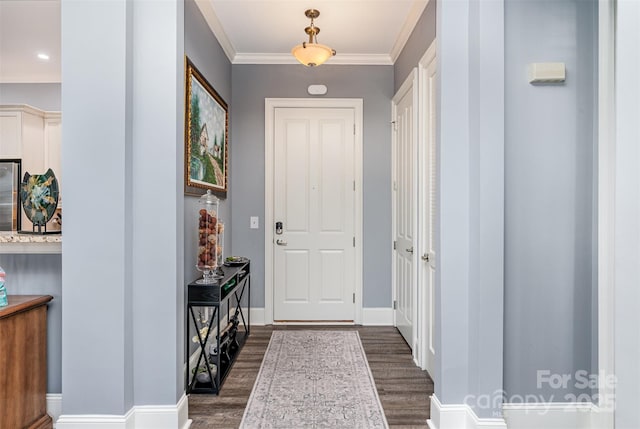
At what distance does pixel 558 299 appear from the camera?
6.59 ft

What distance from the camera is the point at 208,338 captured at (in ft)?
9.69

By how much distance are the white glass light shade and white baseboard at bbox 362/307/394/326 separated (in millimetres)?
2479

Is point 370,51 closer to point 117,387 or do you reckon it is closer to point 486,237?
point 486,237

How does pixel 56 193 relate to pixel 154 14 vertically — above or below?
below

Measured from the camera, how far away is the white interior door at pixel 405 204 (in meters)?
3.26

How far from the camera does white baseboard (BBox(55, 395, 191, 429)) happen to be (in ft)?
6.22

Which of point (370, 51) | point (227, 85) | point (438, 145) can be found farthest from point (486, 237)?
point (227, 85)

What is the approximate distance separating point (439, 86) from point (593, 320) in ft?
4.66

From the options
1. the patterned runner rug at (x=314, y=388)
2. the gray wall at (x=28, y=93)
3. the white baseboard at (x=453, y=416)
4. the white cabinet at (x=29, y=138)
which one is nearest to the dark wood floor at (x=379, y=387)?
the patterned runner rug at (x=314, y=388)

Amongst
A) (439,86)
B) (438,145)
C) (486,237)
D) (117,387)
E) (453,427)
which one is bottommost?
(453,427)

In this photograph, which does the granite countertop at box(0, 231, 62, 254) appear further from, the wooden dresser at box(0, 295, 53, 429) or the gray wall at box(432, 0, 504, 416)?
the gray wall at box(432, 0, 504, 416)

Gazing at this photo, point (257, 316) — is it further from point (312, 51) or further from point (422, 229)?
point (312, 51)

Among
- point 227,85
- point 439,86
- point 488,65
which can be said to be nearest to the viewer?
point 488,65

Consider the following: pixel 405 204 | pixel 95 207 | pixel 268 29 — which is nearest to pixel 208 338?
pixel 95 207
